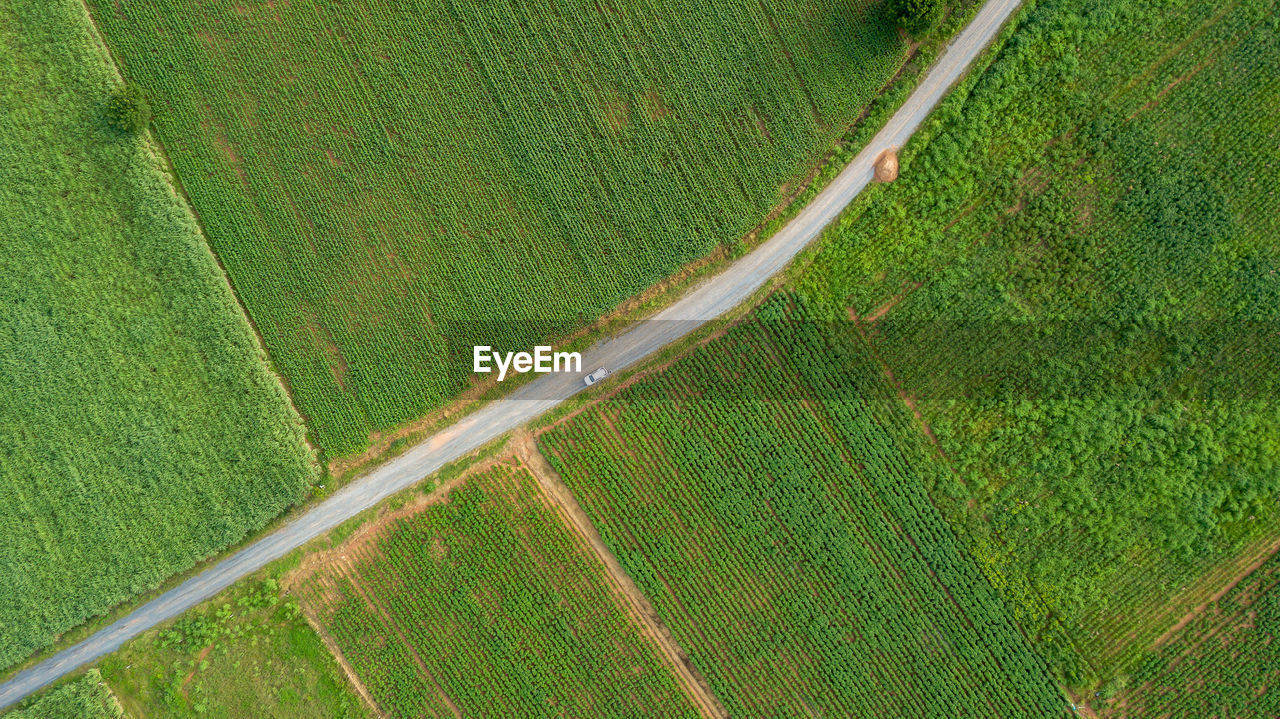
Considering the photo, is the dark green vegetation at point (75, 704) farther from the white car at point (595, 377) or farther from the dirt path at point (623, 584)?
the white car at point (595, 377)

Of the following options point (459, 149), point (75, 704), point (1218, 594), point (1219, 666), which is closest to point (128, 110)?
point (459, 149)

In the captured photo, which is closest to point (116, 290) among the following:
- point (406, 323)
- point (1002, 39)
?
point (406, 323)

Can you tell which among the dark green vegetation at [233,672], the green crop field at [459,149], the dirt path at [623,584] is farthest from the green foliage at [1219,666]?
the dark green vegetation at [233,672]

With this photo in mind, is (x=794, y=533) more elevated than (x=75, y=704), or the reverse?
(x=75, y=704)

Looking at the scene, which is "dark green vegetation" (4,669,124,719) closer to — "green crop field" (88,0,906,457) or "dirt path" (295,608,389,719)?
"dirt path" (295,608,389,719)

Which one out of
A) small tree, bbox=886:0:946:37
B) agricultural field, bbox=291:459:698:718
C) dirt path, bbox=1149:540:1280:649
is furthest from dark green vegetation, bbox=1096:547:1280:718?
small tree, bbox=886:0:946:37

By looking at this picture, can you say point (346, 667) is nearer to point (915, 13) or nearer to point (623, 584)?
point (623, 584)
